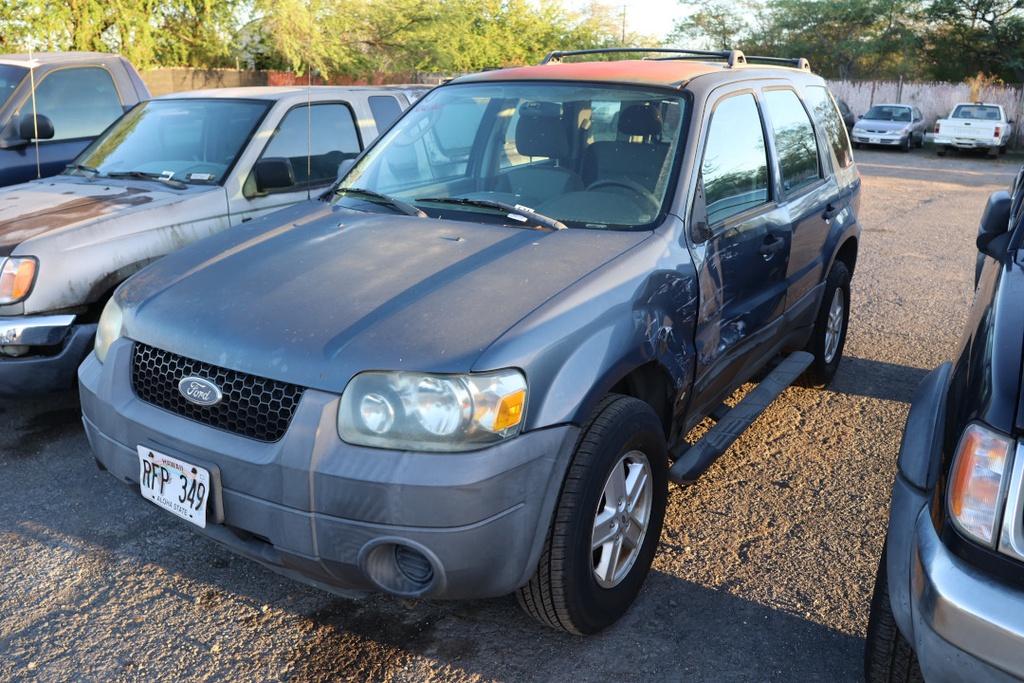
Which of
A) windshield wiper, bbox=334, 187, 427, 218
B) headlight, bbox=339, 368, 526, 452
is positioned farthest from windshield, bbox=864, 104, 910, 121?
headlight, bbox=339, 368, 526, 452

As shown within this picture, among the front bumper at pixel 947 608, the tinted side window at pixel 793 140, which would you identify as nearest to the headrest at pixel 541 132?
the tinted side window at pixel 793 140

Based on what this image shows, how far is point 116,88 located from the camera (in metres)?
7.02

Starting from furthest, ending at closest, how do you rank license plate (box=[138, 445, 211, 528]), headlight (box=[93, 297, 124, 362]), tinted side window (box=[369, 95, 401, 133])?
tinted side window (box=[369, 95, 401, 133])
headlight (box=[93, 297, 124, 362])
license plate (box=[138, 445, 211, 528])

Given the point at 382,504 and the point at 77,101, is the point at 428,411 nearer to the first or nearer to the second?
the point at 382,504

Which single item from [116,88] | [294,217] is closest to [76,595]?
[294,217]

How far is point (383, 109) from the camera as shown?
6445 millimetres

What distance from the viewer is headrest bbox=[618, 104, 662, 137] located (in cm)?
354

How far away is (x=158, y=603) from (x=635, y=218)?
2.15 m

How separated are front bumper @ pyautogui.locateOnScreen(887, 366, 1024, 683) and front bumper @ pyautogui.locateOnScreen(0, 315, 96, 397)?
3.63 meters

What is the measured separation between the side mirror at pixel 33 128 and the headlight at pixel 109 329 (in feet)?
11.8

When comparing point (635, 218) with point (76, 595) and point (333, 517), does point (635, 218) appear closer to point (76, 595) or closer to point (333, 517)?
point (333, 517)

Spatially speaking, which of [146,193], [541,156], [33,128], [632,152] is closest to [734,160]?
[632,152]

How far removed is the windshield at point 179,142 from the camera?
531 centimetres

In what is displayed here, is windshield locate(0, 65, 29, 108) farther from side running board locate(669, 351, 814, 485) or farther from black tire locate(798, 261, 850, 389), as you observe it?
black tire locate(798, 261, 850, 389)
